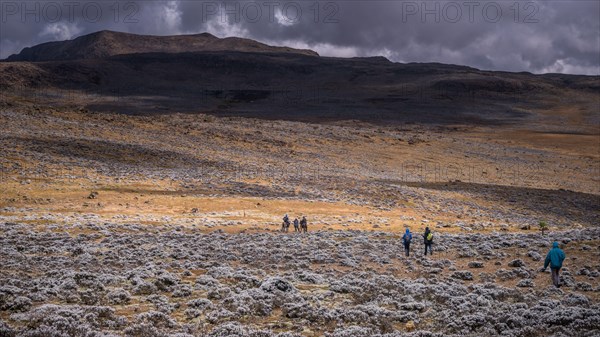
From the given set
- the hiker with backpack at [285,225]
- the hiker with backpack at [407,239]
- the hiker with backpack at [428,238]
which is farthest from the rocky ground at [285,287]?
the hiker with backpack at [285,225]

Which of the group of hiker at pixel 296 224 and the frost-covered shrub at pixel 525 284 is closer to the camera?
the frost-covered shrub at pixel 525 284

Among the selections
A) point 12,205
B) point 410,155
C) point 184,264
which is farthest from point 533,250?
point 410,155

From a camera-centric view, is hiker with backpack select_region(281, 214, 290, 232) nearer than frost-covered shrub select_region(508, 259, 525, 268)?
No

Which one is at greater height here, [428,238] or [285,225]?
[428,238]

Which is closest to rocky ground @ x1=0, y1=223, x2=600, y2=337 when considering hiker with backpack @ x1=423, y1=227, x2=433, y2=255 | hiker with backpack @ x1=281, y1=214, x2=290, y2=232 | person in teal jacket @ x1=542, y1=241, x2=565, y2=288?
person in teal jacket @ x1=542, y1=241, x2=565, y2=288

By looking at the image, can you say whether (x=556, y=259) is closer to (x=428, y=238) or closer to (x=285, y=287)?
(x=428, y=238)

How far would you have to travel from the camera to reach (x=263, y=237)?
80.4ft

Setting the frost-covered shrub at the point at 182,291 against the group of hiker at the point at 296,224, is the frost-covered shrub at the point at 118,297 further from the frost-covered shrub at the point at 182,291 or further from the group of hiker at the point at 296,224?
the group of hiker at the point at 296,224

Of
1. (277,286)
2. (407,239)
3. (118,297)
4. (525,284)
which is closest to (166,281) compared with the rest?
(118,297)

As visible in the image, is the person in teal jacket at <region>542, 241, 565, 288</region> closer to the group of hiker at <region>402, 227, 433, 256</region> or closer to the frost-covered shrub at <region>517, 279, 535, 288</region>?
the frost-covered shrub at <region>517, 279, 535, 288</region>

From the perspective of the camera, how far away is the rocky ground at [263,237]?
1266cm

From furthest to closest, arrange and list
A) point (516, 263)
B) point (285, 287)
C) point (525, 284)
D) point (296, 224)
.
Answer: point (296, 224) → point (516, 263) → point (525, 284) → point (285, 287)

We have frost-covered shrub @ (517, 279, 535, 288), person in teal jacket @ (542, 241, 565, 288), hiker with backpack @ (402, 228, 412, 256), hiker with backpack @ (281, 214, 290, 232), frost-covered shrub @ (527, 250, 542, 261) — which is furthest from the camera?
hiker with backpack @ (281, 214, 290, 232)

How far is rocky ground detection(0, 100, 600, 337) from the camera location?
12656mm
